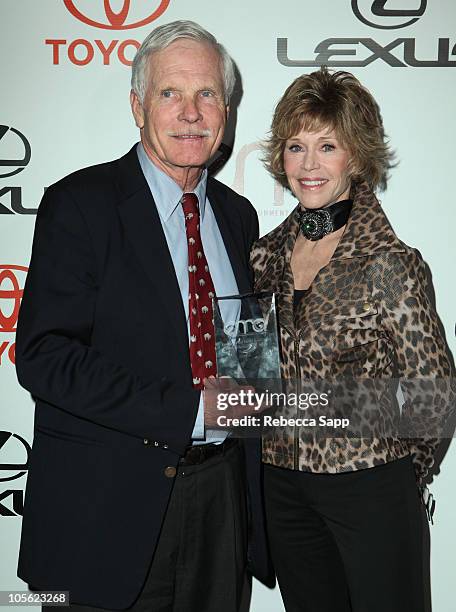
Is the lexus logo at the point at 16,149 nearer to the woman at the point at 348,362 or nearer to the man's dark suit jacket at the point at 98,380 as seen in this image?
the man's dark suit jacket at the point at 98,380

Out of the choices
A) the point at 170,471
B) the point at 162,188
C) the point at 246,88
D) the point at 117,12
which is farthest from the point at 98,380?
the point at 117,12

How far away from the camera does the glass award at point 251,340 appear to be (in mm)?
1761

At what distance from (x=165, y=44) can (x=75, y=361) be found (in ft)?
2.87

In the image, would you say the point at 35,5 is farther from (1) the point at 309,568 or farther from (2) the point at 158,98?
(1) the point at 309,568

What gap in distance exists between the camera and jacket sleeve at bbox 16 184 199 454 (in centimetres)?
163

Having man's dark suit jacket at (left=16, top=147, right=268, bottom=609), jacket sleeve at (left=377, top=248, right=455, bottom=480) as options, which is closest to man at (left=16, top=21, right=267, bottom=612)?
man's dark suit jacket at (left=16, top=147, right=268, bottom=609)

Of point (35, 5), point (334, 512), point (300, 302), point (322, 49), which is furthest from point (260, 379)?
point (35, 5)

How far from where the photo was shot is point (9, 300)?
97.0 inches

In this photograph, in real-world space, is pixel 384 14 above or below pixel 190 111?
above

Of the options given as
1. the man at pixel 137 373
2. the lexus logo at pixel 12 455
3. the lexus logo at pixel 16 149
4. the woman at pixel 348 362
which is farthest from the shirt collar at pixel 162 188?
the lexus logo at pixel 12 455

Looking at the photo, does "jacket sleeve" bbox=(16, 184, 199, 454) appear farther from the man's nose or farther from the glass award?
the man's nose

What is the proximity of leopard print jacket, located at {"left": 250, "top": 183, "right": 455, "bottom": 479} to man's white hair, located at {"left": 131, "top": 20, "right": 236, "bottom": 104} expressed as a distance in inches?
22.3

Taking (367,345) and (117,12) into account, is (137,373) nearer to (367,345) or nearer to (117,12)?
(367,345)

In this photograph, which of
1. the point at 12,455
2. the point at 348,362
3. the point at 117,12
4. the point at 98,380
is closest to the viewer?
the point at 98,380
